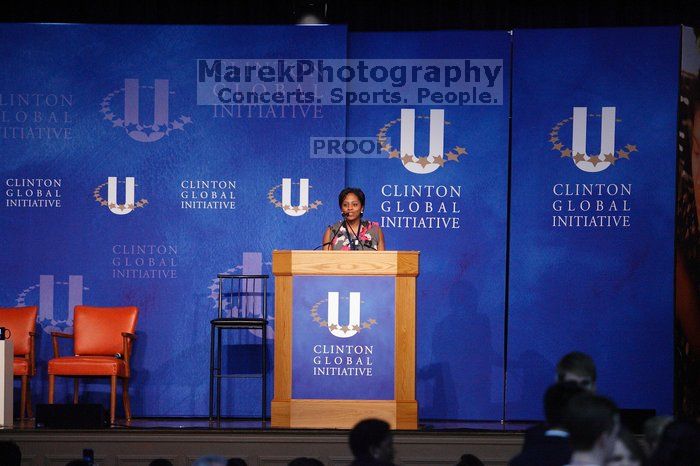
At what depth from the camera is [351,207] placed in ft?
22.5

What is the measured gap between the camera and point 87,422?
6039mm

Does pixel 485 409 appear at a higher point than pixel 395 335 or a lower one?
lower

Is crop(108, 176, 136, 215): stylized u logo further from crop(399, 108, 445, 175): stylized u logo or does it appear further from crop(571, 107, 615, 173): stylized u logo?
crop(571, 107, 615, 173): stylized u logo

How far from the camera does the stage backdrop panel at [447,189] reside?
315 inches

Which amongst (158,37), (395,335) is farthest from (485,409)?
(158,37)

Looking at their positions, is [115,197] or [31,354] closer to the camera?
[31,354]

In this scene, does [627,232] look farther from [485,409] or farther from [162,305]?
[162,305]

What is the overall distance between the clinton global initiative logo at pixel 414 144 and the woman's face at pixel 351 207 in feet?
4.52

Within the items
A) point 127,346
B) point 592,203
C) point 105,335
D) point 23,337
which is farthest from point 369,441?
point 592,203

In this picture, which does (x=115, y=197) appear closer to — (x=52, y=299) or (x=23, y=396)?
(x=52, y=299)

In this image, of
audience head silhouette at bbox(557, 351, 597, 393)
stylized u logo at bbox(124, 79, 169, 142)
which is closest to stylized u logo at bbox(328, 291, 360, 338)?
audience head silhouette at bbox(557, 351, 597, 393)

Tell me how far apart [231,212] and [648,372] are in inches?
144

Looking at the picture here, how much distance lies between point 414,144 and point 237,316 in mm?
2051

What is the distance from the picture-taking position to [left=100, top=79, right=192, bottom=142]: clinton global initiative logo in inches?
320
